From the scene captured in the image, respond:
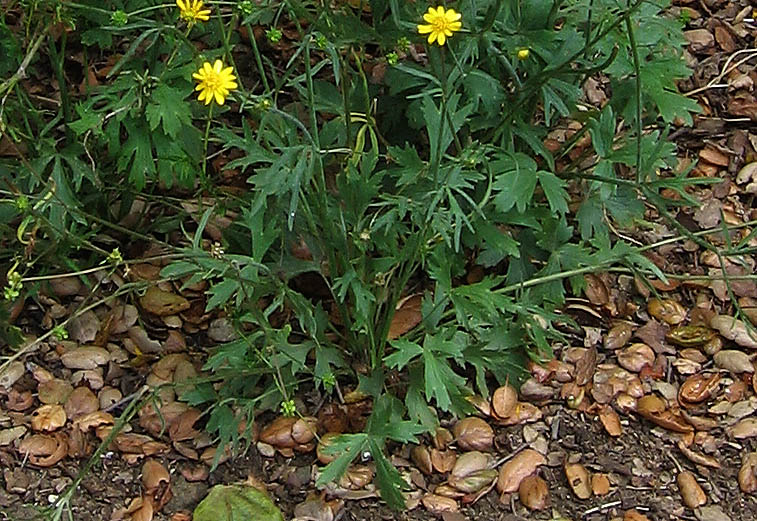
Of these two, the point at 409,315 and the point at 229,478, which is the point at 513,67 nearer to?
the point at 409,315

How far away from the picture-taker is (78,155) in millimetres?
2381

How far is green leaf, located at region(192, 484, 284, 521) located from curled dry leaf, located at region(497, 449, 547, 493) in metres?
0.48

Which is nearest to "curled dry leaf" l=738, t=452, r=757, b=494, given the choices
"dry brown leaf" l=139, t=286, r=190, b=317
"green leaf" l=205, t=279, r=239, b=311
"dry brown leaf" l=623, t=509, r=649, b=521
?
"dry brown leaf" l=623, t=509, r=649, b=521

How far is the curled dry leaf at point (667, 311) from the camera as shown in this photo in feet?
8.50

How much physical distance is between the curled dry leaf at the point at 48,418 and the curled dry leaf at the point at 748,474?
1.50 meters

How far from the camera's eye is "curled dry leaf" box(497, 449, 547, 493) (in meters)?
2.30

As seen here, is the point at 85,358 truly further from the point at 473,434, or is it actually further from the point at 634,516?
the point at 634,516

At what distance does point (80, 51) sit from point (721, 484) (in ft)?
6.37

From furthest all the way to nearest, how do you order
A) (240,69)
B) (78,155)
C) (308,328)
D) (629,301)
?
(240,69), (629,301), (78,155), (308,328)

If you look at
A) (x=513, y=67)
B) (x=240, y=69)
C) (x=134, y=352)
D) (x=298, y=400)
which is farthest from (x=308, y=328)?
(x=240, y=69)

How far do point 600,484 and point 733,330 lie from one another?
550 mm

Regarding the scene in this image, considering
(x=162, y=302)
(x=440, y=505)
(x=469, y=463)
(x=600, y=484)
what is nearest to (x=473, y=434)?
(x=469, y=463)

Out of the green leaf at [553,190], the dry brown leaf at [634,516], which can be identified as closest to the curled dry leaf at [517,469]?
the dry brown leaf at [634,516]

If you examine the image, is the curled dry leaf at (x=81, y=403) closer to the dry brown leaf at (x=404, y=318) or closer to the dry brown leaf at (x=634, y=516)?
the dry brown leaf at (x=404, y=318)
